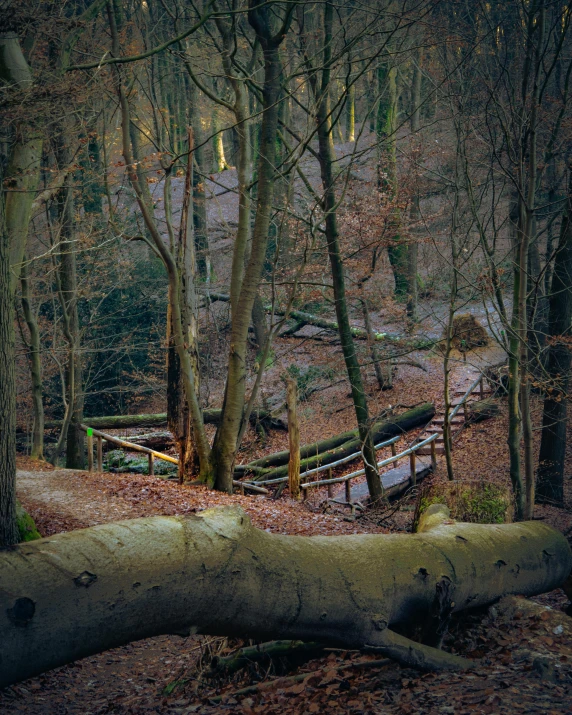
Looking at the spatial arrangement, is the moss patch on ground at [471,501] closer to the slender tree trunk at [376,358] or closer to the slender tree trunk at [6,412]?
the slender tree trunk at [6,412]

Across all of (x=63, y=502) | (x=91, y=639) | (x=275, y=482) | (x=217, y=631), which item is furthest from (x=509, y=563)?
(x=275, y=482)

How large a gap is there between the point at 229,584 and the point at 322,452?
12596mm

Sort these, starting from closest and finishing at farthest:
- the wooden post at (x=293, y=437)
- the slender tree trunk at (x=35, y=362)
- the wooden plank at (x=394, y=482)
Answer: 1. the wooden post at (x=293, y=437)
2. the slender tree trunk at (x=35, y=362)
3. the wooden plank at (x=394, y=482)

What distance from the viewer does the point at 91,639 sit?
2.96 m

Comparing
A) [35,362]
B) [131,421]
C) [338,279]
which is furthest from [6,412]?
[131,421]

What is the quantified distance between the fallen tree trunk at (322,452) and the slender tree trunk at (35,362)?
4716 millimetres

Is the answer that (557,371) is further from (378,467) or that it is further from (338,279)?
(338,279)

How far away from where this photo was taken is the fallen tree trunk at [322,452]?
49.1 ft

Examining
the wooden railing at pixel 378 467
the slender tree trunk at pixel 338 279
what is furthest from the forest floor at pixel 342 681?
the wooden railing at pixel 378 467

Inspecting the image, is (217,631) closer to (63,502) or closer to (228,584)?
(228,584)

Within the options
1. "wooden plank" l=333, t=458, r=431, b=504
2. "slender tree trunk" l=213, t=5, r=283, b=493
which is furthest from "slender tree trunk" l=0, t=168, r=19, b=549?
"wooden plank" l=333, t=458, r=431, b=504

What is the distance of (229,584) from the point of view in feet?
11.3

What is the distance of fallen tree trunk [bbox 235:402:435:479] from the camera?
49.1 ft

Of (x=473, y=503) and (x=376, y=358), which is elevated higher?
(x=376, y=358)
